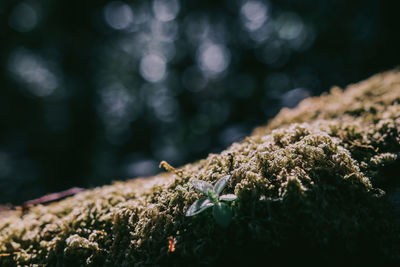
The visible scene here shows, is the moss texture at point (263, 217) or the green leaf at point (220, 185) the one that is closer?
the moss texture at point (263, 217)

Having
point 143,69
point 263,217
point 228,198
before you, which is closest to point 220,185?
→ point 228,198

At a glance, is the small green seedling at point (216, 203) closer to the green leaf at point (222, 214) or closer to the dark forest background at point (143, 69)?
the green leaf at point (222, 214)

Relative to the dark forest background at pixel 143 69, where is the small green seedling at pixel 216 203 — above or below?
below

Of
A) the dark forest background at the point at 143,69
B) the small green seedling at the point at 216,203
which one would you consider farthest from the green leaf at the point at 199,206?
the dark forest background at the point at 143,69

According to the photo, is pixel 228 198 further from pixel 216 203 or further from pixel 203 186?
pixel 203 186

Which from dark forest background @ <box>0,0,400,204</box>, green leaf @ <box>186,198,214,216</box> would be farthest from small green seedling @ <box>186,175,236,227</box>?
dark forest background @ <box>0,0,400,204</box>

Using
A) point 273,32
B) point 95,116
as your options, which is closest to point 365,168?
point 95,116

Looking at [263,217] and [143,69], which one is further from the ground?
[143,69]
